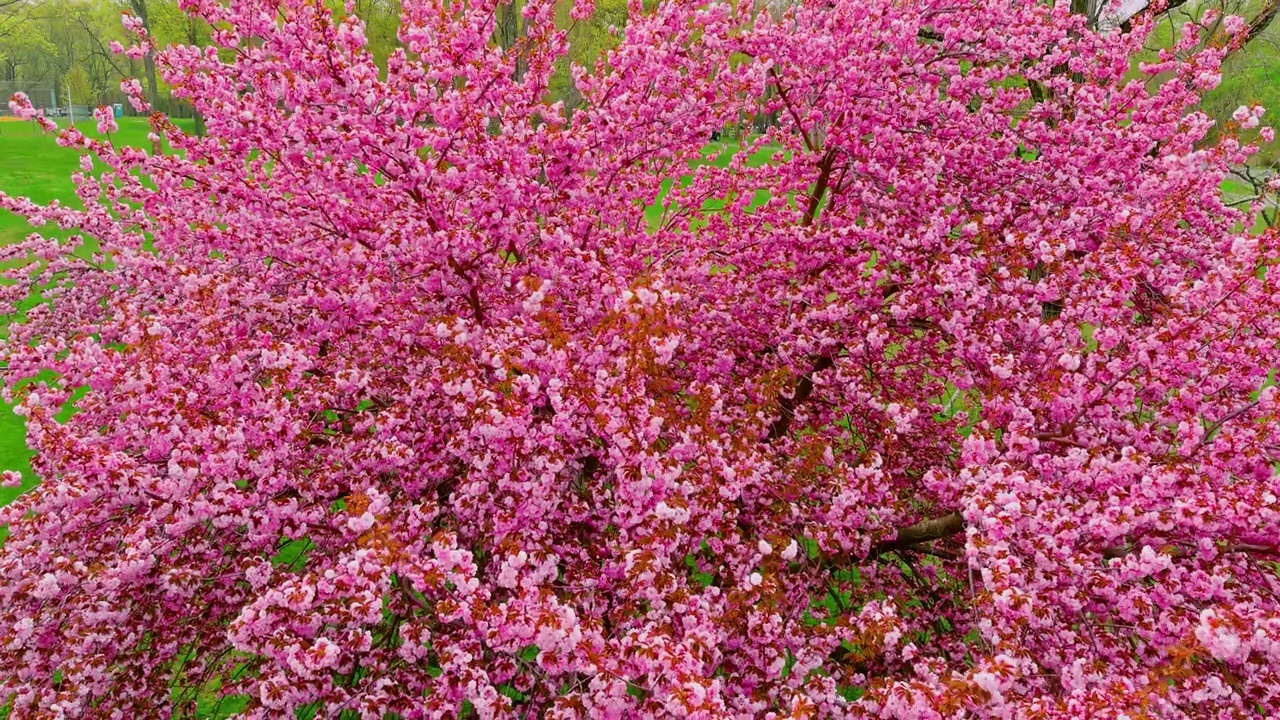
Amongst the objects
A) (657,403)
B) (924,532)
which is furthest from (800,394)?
(657,403)

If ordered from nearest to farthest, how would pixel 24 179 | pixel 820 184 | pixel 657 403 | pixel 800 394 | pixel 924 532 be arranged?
pixel 657 403 → pixel 924 532 → pixel 800 394 → pixel 820 184 → pixel 24 179

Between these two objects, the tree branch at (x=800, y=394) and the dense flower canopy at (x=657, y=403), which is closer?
the dense flower canopy at (x=657, y=403)

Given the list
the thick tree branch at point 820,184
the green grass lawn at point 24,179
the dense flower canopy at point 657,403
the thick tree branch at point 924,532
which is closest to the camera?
the dense flower canopy at point 657,403

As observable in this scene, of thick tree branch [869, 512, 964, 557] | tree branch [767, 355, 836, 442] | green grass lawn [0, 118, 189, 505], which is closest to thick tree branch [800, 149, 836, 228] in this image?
tree branch [767, 355, 836, 442]

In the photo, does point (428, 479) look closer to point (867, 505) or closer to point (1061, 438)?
point (867, 505)

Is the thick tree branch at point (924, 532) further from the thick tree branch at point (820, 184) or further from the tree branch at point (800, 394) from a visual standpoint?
the thick tree branch at point (820, 184)

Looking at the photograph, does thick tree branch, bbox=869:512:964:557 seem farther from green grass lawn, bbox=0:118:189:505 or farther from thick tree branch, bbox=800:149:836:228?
green grass lawn, bbox=0:118:189:505

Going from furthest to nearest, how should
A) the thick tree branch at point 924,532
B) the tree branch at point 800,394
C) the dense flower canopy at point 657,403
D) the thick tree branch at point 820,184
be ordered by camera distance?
1. the thick tree branch at point 820,184
2. the tree branch at point 800,394
3. the thick tree branch at point 924,532
4. the dense flower canopy at point 657,403

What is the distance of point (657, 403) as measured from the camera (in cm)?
437

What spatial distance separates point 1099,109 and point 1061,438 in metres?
3.99

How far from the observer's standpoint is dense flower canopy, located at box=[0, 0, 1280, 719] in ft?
11.7

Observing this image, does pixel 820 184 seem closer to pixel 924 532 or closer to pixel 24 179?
pixel 924 532

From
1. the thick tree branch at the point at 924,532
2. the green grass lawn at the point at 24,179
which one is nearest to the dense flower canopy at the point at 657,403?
the thick tree branch at the point at 924,532

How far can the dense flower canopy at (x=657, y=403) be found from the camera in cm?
356
